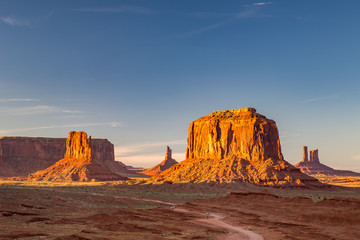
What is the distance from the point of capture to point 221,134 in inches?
3964

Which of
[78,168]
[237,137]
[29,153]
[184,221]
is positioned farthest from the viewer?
[29,153]

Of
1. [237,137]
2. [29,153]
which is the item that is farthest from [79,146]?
[237,137]

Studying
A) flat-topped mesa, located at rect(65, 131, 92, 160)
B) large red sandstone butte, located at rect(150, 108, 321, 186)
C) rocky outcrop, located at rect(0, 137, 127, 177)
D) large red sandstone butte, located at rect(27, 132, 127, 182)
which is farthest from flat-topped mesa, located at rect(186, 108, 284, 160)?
rocky outcrop, located at rect(0, 137, 127, 177)

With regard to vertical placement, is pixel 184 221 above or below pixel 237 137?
below

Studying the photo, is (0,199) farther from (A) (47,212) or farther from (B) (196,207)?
(B) (196,207)

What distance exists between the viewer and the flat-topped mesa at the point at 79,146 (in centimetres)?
14600

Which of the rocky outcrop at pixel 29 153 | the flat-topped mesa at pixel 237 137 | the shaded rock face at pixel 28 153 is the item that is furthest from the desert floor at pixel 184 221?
the shaded rock face at pixel 28 153

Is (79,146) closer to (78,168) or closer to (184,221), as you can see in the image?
(78,168)

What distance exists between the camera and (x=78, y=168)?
134125mm

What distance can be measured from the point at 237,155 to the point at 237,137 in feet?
16.8

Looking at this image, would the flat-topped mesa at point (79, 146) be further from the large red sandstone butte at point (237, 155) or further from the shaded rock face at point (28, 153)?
the large red sandstone butte at point (237, 155)

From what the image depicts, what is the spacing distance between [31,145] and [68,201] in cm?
15489

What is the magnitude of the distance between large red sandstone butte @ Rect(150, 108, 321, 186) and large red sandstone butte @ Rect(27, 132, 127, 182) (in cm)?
3756

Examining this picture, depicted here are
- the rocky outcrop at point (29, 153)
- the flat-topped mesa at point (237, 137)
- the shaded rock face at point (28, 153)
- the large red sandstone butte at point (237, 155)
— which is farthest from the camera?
the shaded rock face at point (28, 153)
